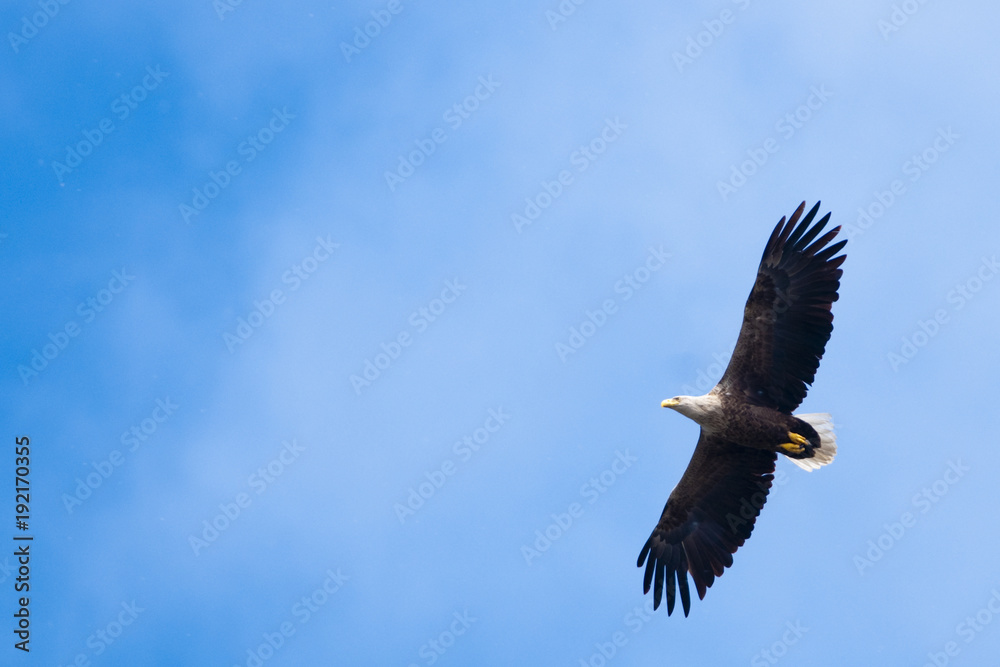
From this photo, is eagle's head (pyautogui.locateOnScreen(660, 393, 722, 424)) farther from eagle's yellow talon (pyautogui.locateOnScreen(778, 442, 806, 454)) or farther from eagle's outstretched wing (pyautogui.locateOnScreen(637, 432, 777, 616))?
eagle's yellow talon (pyautogui.locateOnScreen(778, 442, 806, 454))

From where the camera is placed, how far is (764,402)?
15805 millimetres

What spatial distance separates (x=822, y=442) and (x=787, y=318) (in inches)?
80.0

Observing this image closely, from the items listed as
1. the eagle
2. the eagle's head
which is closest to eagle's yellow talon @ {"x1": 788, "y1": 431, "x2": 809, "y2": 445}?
the eagle

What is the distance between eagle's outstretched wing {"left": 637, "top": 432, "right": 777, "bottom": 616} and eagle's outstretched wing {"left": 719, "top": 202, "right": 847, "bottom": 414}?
1026 millimetres

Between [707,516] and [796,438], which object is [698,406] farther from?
[707,516]

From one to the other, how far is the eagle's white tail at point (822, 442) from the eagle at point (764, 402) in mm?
15

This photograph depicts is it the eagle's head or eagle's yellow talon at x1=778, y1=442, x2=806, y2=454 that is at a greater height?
eagle's yellow talon at x1=778, y1=442, x2=806, y2=454

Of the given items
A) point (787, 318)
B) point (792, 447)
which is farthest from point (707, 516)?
point (787, 318)

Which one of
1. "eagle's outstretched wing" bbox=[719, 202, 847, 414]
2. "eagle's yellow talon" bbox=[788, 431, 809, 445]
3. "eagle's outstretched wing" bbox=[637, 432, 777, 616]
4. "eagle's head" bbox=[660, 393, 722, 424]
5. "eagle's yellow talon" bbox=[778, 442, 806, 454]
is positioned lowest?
"eagle's outstretched wing" bbox=[637, 432, 777, 616]

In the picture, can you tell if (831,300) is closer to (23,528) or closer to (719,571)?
(719,571)

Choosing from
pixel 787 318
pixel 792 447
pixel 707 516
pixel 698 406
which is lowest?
pixel 707 516

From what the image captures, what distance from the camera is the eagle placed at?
15586 mm

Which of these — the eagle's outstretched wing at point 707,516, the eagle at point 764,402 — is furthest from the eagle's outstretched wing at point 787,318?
the eagle's outstretched wing at point 707,516

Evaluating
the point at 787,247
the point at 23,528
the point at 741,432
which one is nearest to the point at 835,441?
the point at 741,432
